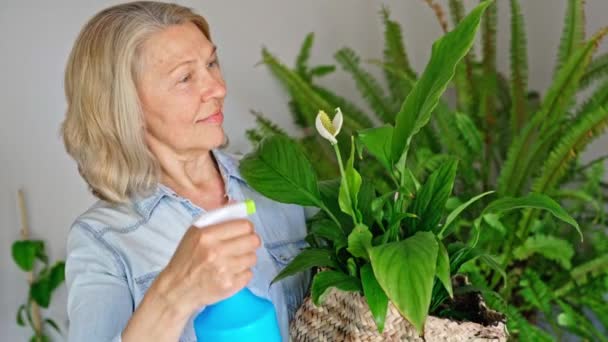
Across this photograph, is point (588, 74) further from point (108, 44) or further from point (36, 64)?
point (36, 64)

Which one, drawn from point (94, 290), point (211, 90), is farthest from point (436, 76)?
point (94, 290)

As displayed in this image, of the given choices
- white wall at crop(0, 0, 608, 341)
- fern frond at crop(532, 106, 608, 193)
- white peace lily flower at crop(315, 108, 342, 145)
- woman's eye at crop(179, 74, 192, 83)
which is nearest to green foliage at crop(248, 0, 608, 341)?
fern frond at crop(532, 106, 608, 193)

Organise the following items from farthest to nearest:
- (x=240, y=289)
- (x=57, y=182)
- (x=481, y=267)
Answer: (x=57, y=182) < (x=481, y=267) < (x=240, y=289)

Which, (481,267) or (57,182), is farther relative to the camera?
(57,182)

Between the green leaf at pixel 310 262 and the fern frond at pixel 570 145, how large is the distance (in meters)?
0.77

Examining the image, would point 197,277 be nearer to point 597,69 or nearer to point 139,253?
point 139,253

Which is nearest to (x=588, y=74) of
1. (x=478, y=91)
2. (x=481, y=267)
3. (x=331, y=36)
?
(x=478, y=91)

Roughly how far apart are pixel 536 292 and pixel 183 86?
2.80 feet

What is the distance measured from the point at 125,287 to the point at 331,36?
118 centimetres

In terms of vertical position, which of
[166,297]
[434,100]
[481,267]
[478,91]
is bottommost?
[481,267]

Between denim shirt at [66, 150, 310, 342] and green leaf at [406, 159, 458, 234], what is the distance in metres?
0.18

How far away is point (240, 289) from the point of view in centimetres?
51

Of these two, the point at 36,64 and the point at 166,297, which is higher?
the point at 36,64

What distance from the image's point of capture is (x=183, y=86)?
2.46 feet
